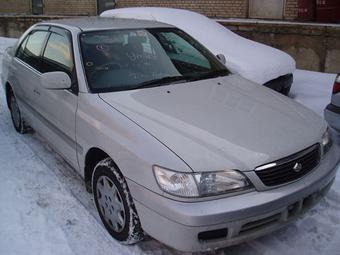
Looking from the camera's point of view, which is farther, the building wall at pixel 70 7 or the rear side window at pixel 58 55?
the building wall at pixel 70 7

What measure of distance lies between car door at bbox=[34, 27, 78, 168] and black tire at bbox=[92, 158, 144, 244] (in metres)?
0.44

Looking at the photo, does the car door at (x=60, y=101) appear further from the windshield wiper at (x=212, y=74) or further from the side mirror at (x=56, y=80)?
the windshield wiper at (x=212, y=74)

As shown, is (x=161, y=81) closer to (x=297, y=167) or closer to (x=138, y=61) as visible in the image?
(x=138, y=61)

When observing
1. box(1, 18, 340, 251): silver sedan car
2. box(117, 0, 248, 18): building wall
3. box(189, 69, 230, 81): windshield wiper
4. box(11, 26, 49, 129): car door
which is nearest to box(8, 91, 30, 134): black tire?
box(11, 26, 49, 129): car door

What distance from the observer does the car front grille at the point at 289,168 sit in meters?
2.64

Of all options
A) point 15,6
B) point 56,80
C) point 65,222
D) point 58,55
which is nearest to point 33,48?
point 58,55

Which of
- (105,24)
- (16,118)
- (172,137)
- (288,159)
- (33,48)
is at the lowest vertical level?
(16,118)

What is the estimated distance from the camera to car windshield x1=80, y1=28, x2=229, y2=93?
3.52 meters

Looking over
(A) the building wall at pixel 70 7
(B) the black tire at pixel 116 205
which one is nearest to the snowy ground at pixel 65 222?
(B) the black tire at pixel 116 205

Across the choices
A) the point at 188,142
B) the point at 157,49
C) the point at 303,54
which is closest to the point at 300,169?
the point at 188,142

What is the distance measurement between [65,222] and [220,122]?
57.5 inches

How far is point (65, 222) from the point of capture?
3373 mm

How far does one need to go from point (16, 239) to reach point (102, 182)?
29.5 inches

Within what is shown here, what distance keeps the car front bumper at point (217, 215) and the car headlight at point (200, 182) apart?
2.2 inches
